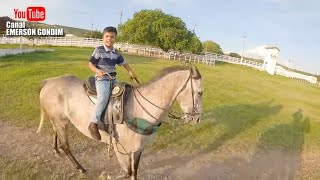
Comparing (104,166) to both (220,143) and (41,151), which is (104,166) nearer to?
(41,151)

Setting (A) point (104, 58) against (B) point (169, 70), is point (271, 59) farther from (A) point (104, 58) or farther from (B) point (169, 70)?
(A) point (104, 58)

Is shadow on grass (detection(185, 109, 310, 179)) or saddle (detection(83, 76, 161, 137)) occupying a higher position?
saddle (detection(83, 76, 161, 137))

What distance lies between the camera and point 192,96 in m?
5.32

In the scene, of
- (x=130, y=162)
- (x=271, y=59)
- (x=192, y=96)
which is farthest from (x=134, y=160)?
(x=271, y=59)

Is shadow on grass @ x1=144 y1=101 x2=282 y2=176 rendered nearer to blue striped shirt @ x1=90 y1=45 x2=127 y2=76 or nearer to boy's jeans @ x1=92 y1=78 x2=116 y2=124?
boy's jeans @ x1=92 y1=78 x2=116 y2=124

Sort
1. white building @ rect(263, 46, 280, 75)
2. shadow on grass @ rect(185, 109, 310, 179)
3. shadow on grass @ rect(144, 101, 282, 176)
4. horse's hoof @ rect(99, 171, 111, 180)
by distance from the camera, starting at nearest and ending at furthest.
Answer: horse's hoof @ rect(99, 171, 111, 180) → shadow on grass @ rect(185, 109, 310, 179) → shadow on grass @ rect(144, 101, 282, 176) → white building @ rect(263, 46, 280, 75)

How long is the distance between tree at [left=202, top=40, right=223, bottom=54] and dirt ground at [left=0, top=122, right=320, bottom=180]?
Answer: 321 feet

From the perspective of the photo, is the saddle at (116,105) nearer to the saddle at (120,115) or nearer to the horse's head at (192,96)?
the saddle at (120,115)

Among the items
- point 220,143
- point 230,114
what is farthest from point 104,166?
point 230,114

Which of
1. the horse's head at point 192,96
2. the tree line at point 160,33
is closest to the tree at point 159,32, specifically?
the tree line at point 160,33

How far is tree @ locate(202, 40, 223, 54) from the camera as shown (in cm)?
10596

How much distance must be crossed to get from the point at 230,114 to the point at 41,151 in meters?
8.60

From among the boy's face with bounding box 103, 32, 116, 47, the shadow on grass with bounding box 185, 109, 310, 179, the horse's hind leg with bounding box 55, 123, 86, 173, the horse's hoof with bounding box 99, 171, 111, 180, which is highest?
the boy's face with bounding box 103, 32, 116, 47

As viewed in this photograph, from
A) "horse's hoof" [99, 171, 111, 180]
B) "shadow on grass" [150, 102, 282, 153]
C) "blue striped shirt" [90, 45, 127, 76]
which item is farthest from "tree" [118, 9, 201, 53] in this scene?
"blue striped shirt" [90, 45, 127, 76]
